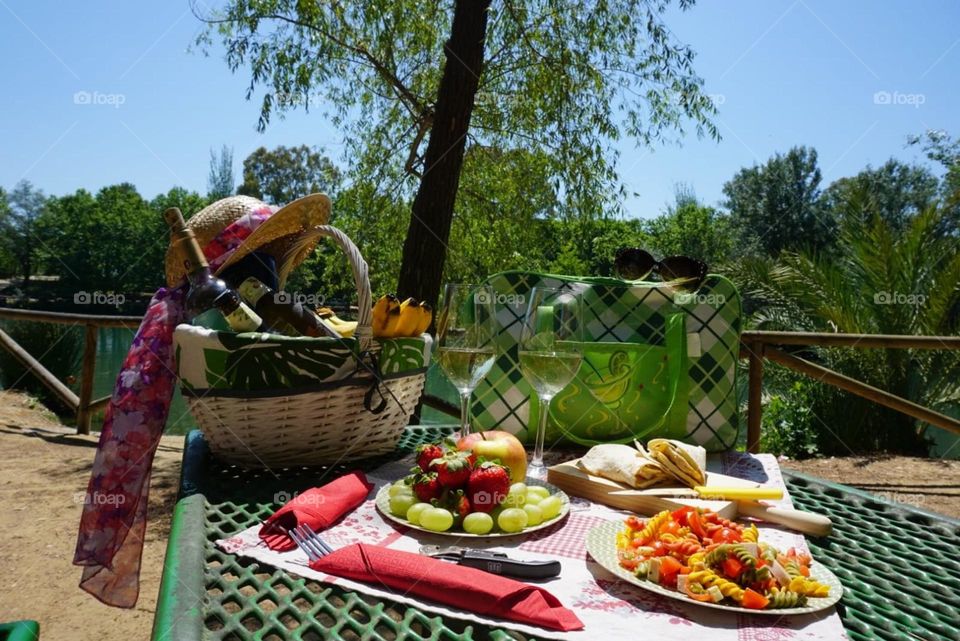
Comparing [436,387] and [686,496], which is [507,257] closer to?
[686,496]

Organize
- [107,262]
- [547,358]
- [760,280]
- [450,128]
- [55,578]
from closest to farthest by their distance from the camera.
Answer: [547,358] < [55,578] < [450,128] < [760,280] < [107,262]

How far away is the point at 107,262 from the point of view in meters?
44.2

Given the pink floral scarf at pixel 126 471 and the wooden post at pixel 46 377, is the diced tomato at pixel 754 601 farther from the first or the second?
the wooden post at pixel 46 377

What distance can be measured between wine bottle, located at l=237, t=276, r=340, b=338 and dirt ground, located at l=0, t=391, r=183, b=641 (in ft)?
7.91

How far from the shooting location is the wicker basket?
1362 millimetres

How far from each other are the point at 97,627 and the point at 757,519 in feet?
11.6

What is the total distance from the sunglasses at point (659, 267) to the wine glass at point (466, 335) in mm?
601

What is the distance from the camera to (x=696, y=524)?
105cm

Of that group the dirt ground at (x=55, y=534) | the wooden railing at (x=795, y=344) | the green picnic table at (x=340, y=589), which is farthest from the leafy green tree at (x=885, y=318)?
the green picnic table at (x=340, y=589)

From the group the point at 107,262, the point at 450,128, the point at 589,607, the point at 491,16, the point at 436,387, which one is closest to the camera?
the point at 589,607

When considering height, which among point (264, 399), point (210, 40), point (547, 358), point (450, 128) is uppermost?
point (210, 40)

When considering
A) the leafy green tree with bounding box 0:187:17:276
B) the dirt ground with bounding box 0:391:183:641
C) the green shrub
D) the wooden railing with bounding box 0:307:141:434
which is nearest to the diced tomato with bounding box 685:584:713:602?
the dirt ground with bounding box 0:391:183:641

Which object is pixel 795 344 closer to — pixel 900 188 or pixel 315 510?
pixel 315 510

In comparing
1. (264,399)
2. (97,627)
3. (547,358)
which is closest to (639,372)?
(547,358)
